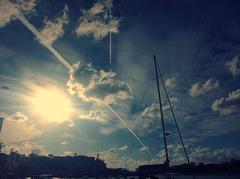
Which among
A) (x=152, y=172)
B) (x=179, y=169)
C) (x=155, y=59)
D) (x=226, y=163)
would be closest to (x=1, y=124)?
(x=152, y=172)

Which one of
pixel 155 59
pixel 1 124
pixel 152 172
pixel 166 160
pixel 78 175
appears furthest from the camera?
pixel 78 175

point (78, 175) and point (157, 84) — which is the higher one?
point (157, 84)

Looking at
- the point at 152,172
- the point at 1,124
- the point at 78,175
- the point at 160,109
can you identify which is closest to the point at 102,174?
the point at 78,175

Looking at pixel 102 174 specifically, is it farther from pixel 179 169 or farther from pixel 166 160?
pixel 166 160

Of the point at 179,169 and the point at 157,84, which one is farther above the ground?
the point at 157,84

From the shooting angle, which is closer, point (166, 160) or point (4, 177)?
point (166, 160)

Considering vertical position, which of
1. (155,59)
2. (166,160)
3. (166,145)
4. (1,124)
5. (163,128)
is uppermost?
(1,124)

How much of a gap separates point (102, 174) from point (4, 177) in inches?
2666

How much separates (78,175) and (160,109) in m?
149

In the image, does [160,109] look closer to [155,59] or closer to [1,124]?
[155,59]

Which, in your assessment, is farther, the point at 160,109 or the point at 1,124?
the point at 1,124

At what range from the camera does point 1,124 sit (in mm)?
162750

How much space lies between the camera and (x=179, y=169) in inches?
4252

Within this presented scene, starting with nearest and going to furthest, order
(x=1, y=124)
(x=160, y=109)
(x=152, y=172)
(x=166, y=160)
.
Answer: (x=166, y=160)
(x=160, y=109)
(x=152, y=172)
(x=1, y=124)
